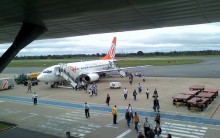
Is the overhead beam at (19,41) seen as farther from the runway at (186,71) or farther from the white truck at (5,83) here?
the runway at (186,71)

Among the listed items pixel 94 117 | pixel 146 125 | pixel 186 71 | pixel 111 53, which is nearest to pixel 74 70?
pixel 111 53

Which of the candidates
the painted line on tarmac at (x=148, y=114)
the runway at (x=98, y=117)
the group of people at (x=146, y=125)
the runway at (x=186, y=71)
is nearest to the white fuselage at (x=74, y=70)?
the runway at (x=98, y=117)

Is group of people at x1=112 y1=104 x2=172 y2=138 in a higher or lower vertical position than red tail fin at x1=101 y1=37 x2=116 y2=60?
lower

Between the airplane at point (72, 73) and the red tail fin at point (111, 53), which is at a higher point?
the red tail fin at point (111, 53)

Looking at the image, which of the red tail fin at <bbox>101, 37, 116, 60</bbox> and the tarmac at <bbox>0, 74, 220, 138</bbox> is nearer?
the tarmac at <bbox>0, 74, 220, 138</bbox>

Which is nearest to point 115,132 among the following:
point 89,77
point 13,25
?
point 13,25

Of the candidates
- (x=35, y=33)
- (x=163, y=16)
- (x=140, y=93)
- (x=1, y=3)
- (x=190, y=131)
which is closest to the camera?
(x=1, y=3)

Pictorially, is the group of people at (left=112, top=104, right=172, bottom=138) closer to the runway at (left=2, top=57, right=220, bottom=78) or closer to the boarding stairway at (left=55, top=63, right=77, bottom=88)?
the boarding stairway at (left=55, top=63, right=77, bottom=88)

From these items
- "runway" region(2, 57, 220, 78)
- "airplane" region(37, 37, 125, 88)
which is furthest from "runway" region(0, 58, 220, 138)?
"runway" region(2, 57, 220, 78)

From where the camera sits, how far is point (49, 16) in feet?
→ 45.1

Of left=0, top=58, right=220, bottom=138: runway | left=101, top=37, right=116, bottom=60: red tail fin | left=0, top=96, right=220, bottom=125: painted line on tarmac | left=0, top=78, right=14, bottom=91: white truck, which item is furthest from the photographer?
left=101, top=37, right=116, bottom=60: red tail fin

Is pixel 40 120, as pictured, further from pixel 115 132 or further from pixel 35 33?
pixel 35 33

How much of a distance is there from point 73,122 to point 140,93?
46.1ft

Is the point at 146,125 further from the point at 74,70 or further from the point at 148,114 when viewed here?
the point at 74,70
